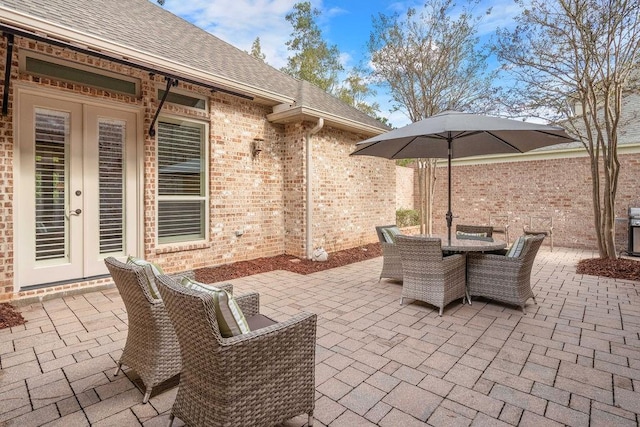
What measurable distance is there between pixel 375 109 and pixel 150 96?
1376 centimetres

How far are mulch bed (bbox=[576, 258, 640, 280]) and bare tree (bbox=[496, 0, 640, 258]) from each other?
0.95 feet

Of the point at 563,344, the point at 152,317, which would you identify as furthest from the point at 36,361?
the point at 563,344

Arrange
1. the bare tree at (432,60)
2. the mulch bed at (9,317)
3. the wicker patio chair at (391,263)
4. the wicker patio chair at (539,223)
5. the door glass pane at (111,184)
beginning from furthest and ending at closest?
the wicker patio chair at (539,223)
the bare tree at (432,60)
the wicker patio chair at (391,263)
the door glass pane at (111,184)
the mulch bed at (9,317)

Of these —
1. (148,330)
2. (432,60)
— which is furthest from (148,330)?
(432,60)

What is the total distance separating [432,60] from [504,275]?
619cm

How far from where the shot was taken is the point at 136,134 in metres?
4.71

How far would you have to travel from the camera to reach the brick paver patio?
191cm

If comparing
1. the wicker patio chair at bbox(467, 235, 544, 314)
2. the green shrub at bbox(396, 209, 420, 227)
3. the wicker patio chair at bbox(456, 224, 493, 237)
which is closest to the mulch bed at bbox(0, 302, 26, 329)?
the wicker patio chair at bbox(467, 235, 544, 314)

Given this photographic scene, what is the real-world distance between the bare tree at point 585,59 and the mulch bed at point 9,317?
28.5 feet

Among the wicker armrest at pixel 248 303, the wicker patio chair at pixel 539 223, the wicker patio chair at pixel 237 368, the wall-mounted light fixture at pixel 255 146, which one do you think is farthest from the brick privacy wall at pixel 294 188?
the wicker patio chair at pixel 539 223

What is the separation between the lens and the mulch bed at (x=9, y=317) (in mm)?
3160

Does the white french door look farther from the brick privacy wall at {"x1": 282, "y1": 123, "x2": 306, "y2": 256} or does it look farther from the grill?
the grill

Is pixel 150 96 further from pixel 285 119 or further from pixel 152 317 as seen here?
pixel 152 317

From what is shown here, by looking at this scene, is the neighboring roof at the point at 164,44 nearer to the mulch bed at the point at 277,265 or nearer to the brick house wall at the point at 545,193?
the mulch bed at the point at 277,265
